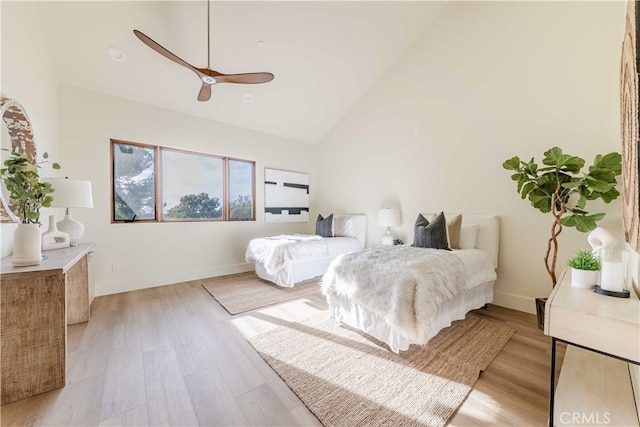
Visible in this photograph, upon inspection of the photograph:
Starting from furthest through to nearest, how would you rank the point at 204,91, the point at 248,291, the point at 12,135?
the point at 248,291 → the point at 204,91 → the point at 12,135

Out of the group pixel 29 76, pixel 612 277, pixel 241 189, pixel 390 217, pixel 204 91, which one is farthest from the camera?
pixel 241 189

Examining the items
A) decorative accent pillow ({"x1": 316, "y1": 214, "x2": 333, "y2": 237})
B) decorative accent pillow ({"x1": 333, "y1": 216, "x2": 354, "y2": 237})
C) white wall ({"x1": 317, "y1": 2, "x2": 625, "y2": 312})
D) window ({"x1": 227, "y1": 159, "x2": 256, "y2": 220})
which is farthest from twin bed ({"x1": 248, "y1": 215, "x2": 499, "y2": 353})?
window ({"x1": 227, "y1": 159, "x2": 256, "y2": 220})

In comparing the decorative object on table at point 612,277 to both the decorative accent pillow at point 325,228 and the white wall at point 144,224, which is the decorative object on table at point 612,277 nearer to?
the decorative accent pillow at point 325,228

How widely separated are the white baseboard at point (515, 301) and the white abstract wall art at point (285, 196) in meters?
3.62

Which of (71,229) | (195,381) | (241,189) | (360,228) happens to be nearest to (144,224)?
(71,229)

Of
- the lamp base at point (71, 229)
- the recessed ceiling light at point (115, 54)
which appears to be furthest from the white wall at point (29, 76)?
the recessed ceiling light at point (115, 54)

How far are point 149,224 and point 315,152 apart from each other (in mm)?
3497

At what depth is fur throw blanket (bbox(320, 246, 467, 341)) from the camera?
166cm

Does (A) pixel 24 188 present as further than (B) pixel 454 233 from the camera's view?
No

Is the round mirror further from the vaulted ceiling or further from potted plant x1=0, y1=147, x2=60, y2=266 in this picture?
the vaulted ceiling

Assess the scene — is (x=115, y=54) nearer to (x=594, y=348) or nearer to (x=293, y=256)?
(x=293, y=256)

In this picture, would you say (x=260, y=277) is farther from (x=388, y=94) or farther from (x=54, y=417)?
A: (x=388, y=94)

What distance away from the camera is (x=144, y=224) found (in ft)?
11.1

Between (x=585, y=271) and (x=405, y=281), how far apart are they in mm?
1089
